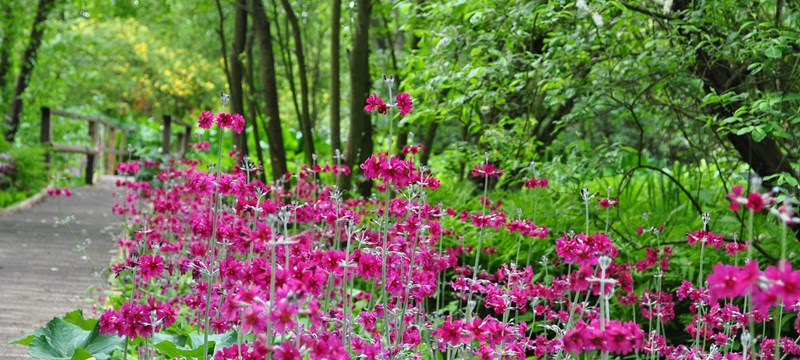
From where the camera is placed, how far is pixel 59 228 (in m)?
9.73

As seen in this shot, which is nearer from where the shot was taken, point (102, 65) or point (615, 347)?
point (615, 347)

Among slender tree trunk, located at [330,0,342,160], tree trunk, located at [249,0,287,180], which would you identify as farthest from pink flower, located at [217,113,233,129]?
tree trunk, located at [249,0,287,180]

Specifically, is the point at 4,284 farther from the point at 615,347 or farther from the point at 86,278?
the point at 615,347

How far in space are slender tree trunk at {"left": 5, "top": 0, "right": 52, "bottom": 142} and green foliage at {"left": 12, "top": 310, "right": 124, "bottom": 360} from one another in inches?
407

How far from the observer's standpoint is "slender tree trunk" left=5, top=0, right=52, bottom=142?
13.2m

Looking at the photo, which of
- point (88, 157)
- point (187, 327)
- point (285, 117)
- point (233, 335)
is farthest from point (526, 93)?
point (285, 117)

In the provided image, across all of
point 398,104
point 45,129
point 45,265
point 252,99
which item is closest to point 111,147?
point 45,129

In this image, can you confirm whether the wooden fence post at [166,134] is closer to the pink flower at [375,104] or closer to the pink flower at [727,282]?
the pink flower at [375,104]

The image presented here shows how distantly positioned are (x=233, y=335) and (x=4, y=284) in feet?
11.4

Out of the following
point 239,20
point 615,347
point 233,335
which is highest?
point 239,20

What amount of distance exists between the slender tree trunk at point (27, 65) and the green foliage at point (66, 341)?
33.9 ft

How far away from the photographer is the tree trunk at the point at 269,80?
8.40m

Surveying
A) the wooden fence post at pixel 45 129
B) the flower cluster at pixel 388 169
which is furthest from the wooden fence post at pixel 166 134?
the flower cluster at pixel 388 169

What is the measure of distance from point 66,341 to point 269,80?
205 inches
